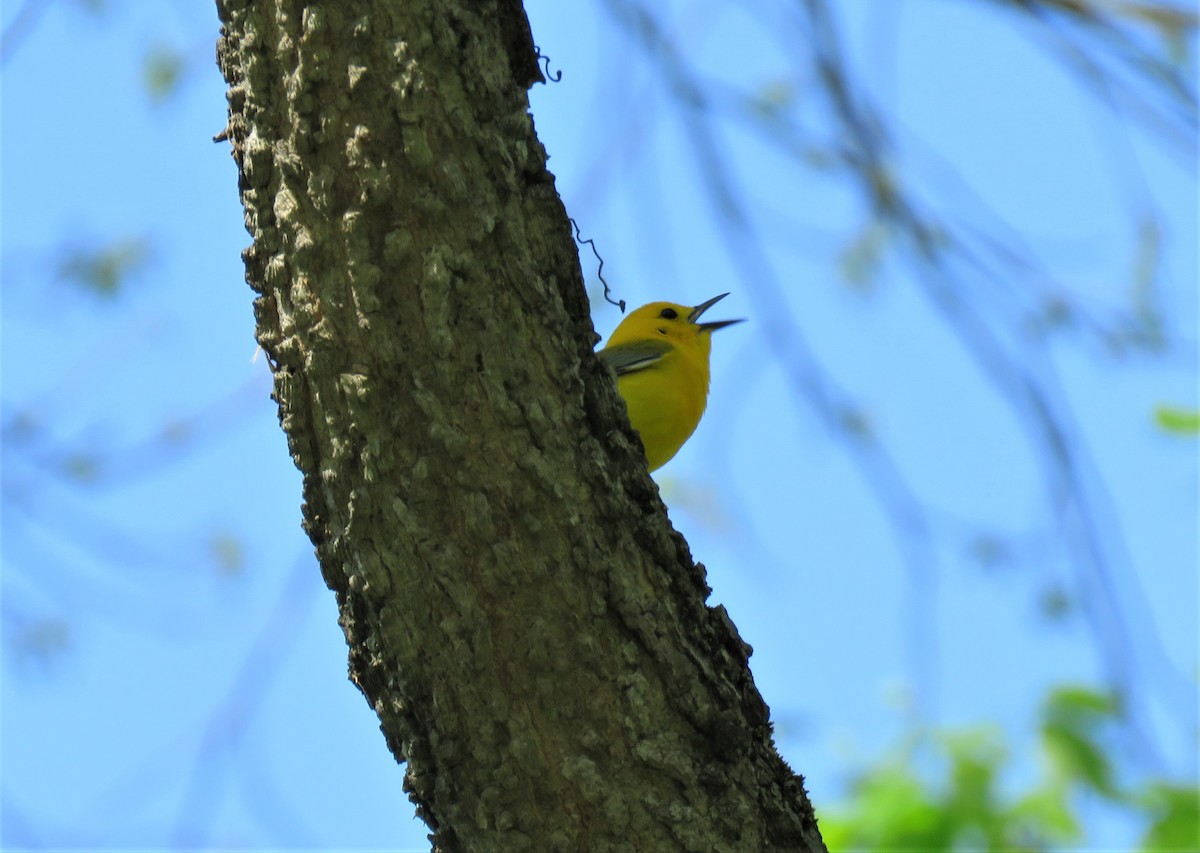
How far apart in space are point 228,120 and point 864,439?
4.34 m

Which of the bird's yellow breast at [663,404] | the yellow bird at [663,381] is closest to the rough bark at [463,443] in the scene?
the yellow bird at [663,381]

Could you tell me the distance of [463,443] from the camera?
273 centimetres

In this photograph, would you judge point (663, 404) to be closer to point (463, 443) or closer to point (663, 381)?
point (663, 381)

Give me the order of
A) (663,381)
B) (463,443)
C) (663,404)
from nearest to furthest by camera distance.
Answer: (463,443)
(663,404)
(663,381)

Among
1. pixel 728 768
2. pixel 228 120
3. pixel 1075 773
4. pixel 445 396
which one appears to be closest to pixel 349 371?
pixel 445 396

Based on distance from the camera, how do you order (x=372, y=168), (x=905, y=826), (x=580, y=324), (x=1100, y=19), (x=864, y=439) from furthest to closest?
(x=905, y=826) → (x=864, y=439) → (x=1100, y=19) → (x=580, y=324) → (x=372, y=168)

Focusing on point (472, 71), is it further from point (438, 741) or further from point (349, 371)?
point (438, 741)

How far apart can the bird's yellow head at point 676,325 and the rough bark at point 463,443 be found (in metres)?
5.10

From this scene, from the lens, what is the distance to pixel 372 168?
2.72 metres

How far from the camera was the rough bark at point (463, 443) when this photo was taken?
8.96 feet

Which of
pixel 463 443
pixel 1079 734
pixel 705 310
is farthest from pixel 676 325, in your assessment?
pixel 463 443

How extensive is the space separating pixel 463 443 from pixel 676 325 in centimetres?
544

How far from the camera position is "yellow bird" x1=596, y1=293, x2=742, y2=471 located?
6.66 metres

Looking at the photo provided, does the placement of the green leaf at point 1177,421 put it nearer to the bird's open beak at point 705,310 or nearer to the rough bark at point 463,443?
the bird's open beak at point 705,310
